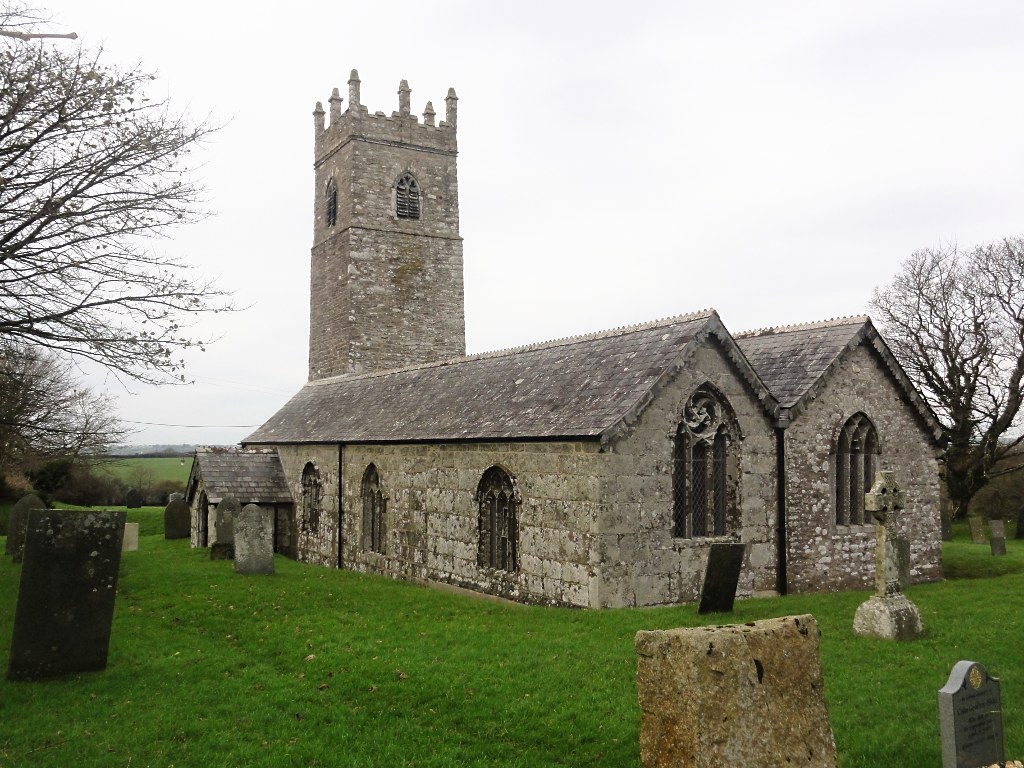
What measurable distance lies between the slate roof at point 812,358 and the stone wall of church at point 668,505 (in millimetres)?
1161

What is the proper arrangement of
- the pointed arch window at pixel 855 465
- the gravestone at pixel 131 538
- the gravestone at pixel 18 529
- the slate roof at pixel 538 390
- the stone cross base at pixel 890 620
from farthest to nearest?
the gravestone at pixel 131 538 → the gravestone at pixel 18 529 → the pointed arch window at pixel 855 465 → the slate roof at pixel 538 390 → the stone cross base at pixel 890 620

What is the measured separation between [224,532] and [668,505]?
12502 mm

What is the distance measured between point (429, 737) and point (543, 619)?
523 centimetres

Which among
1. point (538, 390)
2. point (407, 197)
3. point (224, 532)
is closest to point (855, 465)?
point (538, 390)

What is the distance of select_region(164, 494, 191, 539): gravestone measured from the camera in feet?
92.0

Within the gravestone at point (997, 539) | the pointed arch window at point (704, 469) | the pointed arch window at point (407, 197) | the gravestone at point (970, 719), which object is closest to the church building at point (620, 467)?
the pointed arch window at point (704, 469)

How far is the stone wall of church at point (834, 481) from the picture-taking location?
53.4ft

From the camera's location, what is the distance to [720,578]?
42.5 feet

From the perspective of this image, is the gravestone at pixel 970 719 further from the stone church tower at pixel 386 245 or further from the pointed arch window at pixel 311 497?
the stone church tower at pixel 386 245

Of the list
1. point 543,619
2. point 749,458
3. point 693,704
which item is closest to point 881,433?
point 749,458

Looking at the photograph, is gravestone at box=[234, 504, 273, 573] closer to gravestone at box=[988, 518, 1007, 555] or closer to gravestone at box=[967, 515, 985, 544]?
gravestone at box=[988, 518, 1007, 555]

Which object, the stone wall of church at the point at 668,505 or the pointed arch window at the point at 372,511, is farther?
the pointed arch window at the point at 372,511

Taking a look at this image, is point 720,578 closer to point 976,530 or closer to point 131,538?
point 131,538

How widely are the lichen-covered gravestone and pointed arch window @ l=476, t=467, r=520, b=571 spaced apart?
8.11m
